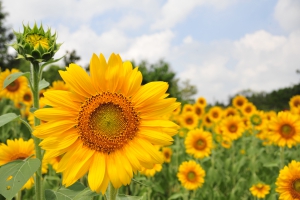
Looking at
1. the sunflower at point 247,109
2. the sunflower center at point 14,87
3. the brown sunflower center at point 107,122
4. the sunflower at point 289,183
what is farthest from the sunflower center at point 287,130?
the sunflower center at point 14,87

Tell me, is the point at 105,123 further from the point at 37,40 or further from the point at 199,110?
the point at 199,110

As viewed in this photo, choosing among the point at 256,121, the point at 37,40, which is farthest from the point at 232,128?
the point at 37,40

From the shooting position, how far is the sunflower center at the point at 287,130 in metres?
4.50

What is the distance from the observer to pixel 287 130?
4551mm

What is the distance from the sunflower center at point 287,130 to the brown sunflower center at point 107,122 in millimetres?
3366

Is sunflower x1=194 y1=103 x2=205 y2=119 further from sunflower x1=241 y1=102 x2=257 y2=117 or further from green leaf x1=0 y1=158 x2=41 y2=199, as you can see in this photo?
green leaf x1=0 y1=158 x2=41 y2=199

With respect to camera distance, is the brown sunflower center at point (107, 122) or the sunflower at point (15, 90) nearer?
the brown sunflower center at point (107, 122)

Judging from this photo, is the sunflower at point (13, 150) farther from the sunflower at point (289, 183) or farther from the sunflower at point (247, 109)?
the sunflower at point (247, 109)

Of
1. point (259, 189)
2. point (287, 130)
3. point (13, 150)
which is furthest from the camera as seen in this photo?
point (287, 130)

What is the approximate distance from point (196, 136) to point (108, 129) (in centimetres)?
395

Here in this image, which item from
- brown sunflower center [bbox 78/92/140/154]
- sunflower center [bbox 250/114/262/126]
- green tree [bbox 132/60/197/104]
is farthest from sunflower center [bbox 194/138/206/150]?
green tree [bbox 132/60/197/104]

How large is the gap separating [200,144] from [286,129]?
1328 mm

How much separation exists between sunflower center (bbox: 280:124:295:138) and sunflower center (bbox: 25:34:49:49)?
3.48 meters

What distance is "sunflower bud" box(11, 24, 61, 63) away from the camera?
191 cm
